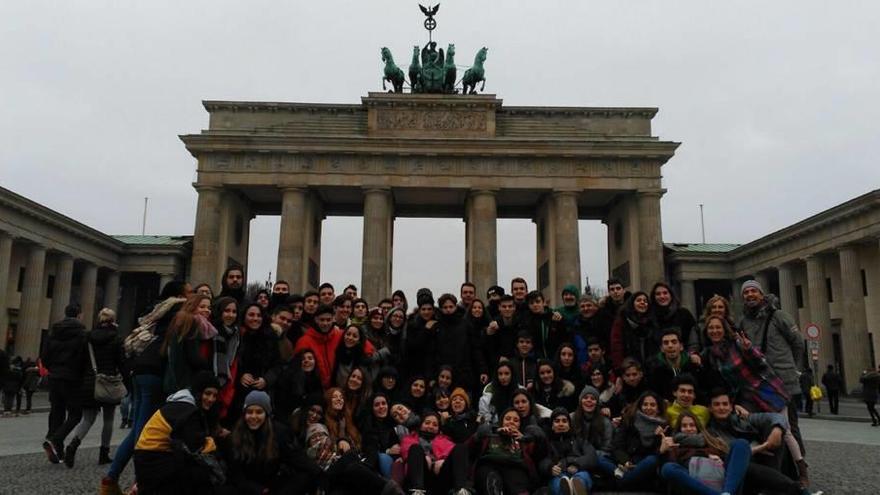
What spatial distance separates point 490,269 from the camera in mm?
34719

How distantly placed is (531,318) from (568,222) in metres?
26.6

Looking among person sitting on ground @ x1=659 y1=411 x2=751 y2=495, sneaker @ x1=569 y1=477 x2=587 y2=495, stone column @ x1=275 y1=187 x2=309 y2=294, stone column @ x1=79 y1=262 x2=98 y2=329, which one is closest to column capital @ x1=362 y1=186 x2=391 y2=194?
stone column @ x1=275 y1=187 x2=309 y2=294

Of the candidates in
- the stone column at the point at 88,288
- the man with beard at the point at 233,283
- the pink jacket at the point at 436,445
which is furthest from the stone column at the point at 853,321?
the stone column at the point at 88,288

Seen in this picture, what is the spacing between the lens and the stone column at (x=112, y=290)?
41719 mm

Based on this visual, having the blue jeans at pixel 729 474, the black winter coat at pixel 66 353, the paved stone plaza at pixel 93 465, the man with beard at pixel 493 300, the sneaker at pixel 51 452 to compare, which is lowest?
the paved stone plaza at pixel 93 465

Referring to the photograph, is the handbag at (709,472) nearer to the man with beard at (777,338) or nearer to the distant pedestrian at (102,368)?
the man with beard at (777,338)

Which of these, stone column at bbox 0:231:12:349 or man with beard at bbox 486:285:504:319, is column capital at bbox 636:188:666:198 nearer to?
man with beard at bbox 486:285:504:319

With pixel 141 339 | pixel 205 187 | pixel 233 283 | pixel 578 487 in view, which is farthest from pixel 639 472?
pixel 205 187

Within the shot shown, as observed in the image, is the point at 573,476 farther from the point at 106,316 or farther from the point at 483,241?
the point at 483,241

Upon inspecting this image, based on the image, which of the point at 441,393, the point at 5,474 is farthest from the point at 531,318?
the point at 5,474

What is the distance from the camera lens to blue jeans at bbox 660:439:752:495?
629 cm

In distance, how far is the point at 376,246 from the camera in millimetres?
34844

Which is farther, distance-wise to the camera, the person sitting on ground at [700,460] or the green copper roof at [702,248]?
the green copper roof at [702,248]

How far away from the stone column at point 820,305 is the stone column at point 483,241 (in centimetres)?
1642
